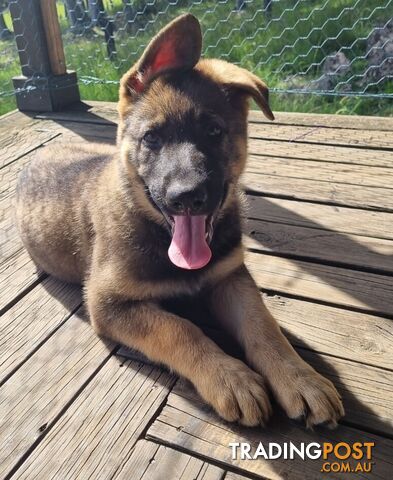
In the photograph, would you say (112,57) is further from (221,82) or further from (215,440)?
(215,440)

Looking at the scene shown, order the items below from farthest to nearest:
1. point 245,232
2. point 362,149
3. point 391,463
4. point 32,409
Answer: point 362,149, point 245,232, point 32,409, point 391,463

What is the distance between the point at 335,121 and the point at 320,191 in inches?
44.6

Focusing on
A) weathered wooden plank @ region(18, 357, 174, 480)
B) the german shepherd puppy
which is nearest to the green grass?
the german shepherd puppy

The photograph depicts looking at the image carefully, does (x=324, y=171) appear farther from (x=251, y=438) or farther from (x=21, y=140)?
(x=21, y=140)

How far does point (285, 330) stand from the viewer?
2.10 metres

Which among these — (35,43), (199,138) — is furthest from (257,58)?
(199,138)

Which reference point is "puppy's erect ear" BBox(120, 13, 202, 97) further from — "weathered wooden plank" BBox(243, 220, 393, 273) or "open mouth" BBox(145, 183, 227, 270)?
"weathered wooden plank" BBox(243, 220, 393, 273)

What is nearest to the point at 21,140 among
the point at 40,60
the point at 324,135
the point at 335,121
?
the point at 40,60

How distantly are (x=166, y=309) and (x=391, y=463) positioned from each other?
103cm

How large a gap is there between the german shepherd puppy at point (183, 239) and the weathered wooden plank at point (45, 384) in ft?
0.36

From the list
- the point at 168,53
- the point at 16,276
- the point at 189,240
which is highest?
the point at 168,53

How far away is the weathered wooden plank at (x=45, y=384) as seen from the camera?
1.71 metres

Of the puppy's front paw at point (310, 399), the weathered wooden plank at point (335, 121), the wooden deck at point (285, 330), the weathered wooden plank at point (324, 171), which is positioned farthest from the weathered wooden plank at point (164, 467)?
the weathered wooden plank at point (335, 121)

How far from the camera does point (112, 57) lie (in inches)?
256
